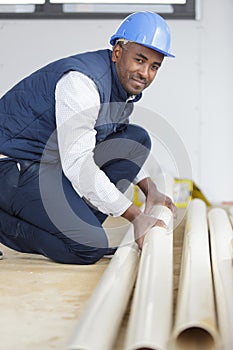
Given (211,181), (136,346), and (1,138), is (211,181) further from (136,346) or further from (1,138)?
(136,346)

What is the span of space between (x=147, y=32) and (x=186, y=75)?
2.94 metres

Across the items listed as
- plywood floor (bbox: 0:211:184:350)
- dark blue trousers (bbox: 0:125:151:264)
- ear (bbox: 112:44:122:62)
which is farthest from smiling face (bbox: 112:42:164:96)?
plywood floor (bbox: 0:211:184:350)

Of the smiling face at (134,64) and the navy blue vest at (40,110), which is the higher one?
the smiling face at (134,64)

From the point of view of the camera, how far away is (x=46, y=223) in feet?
9.30

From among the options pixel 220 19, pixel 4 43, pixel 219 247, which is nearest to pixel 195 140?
pixel 220 19

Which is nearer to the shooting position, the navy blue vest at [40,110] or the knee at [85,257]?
the navy blue vest at [40,110]

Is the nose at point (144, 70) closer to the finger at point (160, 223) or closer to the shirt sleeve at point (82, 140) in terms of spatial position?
the shirt sleeve at point (82, 140)

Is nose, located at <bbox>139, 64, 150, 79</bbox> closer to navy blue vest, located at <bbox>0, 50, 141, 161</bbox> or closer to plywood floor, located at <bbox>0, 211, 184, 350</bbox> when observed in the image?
navy blue vest, located at <bbox>0, 50, 141, 161</bbox>

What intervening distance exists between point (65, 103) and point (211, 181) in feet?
10.7

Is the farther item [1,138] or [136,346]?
[1,138]

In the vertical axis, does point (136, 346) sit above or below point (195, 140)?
above

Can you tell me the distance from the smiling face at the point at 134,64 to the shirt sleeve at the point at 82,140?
208mm

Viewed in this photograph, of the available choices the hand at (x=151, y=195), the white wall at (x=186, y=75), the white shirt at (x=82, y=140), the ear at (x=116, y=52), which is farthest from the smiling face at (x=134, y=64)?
the white wall at (x=186, y=75)

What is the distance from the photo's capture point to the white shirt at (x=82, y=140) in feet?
8.25
